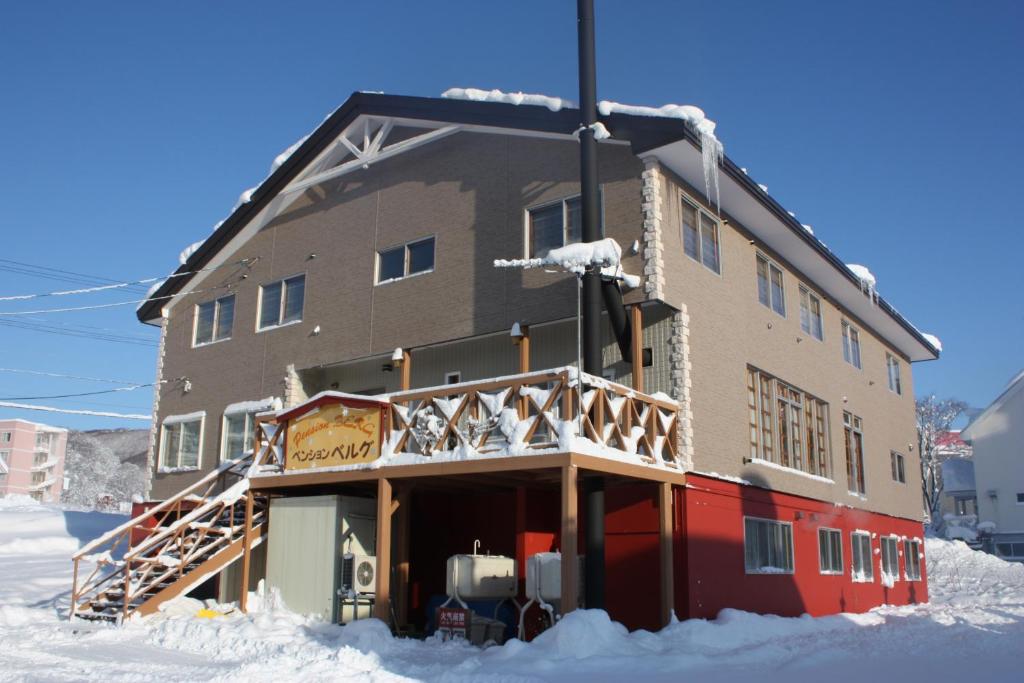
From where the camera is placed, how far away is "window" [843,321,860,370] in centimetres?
2438

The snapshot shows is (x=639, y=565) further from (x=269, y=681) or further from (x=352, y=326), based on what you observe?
(x=352, y=326)

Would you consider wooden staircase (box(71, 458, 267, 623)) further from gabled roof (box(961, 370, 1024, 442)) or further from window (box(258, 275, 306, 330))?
gabled roof (box(961, 370, 1024, 442))

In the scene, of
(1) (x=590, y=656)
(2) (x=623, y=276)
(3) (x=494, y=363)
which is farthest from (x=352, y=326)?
(1) (x=590, y=656)

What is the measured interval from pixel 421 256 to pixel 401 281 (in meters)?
0.63

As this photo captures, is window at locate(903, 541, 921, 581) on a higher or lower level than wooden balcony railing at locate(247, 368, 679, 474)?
lower

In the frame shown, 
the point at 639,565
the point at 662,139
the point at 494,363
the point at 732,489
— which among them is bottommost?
the point at 639,565

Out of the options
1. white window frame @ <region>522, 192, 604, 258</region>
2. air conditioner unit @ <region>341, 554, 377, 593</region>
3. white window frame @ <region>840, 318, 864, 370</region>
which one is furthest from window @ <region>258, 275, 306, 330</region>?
white window frame @ <region>840, 318, 864, 370</region>

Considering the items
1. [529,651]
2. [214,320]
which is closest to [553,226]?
[529,651]

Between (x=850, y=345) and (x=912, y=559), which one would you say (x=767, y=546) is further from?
(x=912, y=559)

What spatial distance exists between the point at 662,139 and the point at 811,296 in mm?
8884

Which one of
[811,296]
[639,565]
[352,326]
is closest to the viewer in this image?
[639,565]

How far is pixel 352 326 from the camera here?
19.8 meters

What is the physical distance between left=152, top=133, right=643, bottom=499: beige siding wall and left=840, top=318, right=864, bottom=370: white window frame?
34.5ft

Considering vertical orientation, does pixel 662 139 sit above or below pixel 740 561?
above
